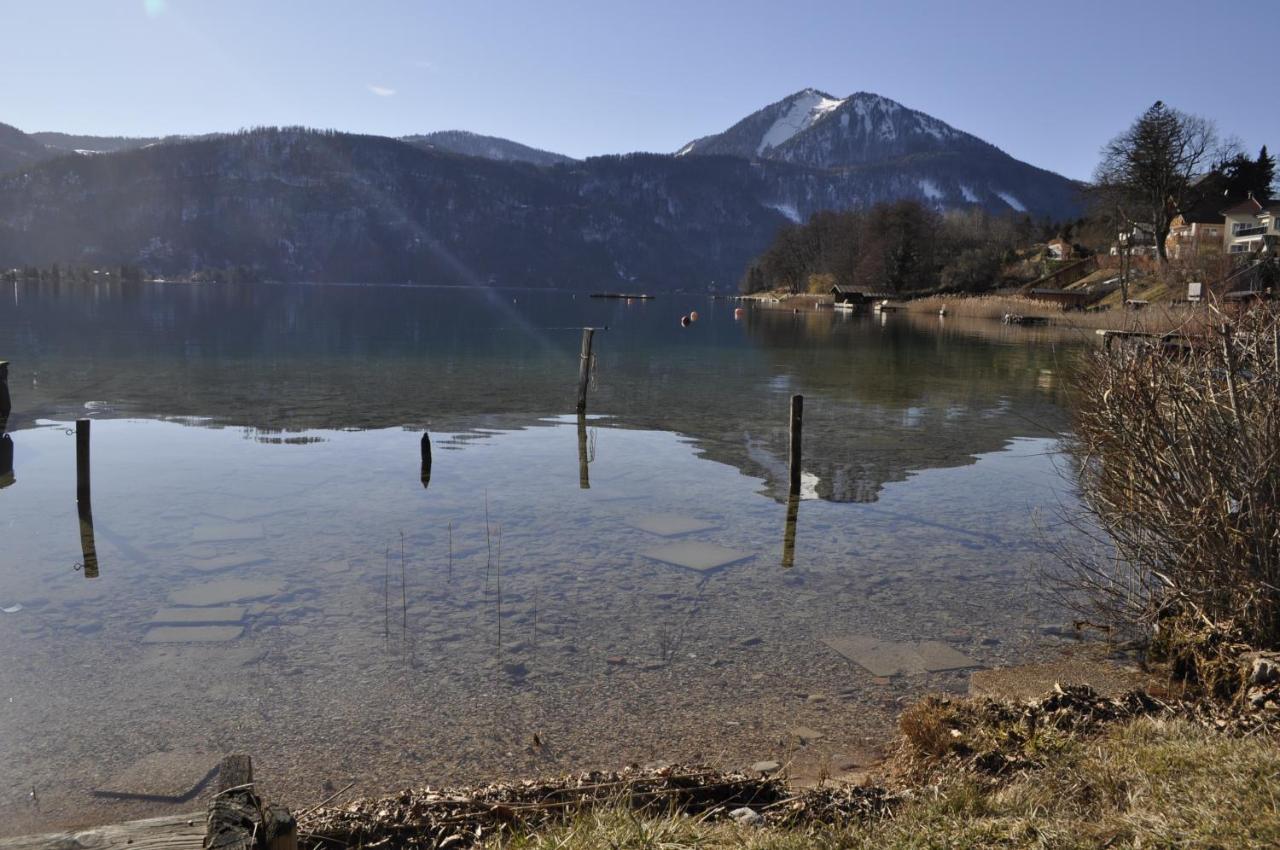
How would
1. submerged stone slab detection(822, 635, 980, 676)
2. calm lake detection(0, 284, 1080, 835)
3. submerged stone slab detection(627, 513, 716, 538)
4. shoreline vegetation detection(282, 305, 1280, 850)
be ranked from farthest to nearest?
submerged stone slab detection(627, 513, 716, 538) → submerged stone slab detection(822, 635, 980, 676) → calm lake detection(0, 284, 1080, 835) → shoreline vegetation detection(282, 305, 1280, 850)

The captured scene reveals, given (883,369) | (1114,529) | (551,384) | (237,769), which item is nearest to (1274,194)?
(883,369)

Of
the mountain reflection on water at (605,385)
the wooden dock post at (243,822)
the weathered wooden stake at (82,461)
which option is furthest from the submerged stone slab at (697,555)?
the weathered wooden stake at (82,461)

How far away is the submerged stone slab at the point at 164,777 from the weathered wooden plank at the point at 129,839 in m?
3.18

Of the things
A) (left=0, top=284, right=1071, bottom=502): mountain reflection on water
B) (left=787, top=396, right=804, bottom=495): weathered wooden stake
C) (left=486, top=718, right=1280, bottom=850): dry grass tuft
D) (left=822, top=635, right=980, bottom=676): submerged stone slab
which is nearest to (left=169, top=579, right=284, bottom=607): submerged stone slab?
(left=822, top=635, right=980, bottom=676): submerged stone slab

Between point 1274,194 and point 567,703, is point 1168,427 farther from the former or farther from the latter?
point 1274,194

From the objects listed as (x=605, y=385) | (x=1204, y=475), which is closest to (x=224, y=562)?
(x=1204, y=475)

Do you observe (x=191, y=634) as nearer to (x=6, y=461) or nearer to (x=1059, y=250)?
(x=6, y=461)

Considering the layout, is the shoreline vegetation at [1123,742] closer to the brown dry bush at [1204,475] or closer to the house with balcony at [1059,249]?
the brown dry bush at [1204,475]

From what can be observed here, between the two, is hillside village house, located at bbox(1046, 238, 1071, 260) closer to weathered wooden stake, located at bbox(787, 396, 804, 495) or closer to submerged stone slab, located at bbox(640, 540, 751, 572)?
weathered wooden stake, located at bbox(787, 396, 804, 495)

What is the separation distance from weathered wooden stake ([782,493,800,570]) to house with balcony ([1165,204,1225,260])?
95524 millimetres

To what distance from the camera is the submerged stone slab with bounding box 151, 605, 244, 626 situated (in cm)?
1100

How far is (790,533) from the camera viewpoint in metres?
15.6

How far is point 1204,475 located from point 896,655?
11.8ft

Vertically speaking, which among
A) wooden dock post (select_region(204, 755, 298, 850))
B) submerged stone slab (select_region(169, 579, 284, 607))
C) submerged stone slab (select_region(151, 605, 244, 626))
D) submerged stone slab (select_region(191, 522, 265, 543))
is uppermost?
wooden dock post (select_region(204, 755, 298, 850))
